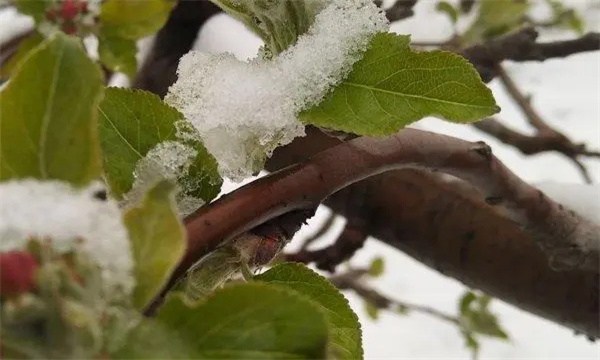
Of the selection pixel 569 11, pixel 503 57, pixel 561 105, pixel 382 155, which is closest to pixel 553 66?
pixel 561 105

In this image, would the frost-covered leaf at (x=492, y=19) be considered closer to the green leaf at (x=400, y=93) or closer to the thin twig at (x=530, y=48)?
the thin twig at (x=530, y=48)

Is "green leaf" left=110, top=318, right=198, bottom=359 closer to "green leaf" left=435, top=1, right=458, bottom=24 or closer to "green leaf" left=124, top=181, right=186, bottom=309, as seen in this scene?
"green leaf" left=124, top=181, right=186, bottom=309

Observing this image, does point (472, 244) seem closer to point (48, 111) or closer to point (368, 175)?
point (368, 175)

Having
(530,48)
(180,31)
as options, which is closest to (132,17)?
(180,31)

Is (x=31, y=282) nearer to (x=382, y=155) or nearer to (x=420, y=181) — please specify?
(x=382, y=155)

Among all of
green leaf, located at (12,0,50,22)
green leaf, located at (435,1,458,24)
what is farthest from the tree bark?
green leaf, located at (435,1,458,24)

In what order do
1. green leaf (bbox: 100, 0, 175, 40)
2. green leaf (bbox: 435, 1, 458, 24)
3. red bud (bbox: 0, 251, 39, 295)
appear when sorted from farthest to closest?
green leaf (bbox: 435, 1, 458, 24) < green leaf (bbox: 100, 0, 175, 40) < red bud (bbox: 0, 251, 39, 295)
